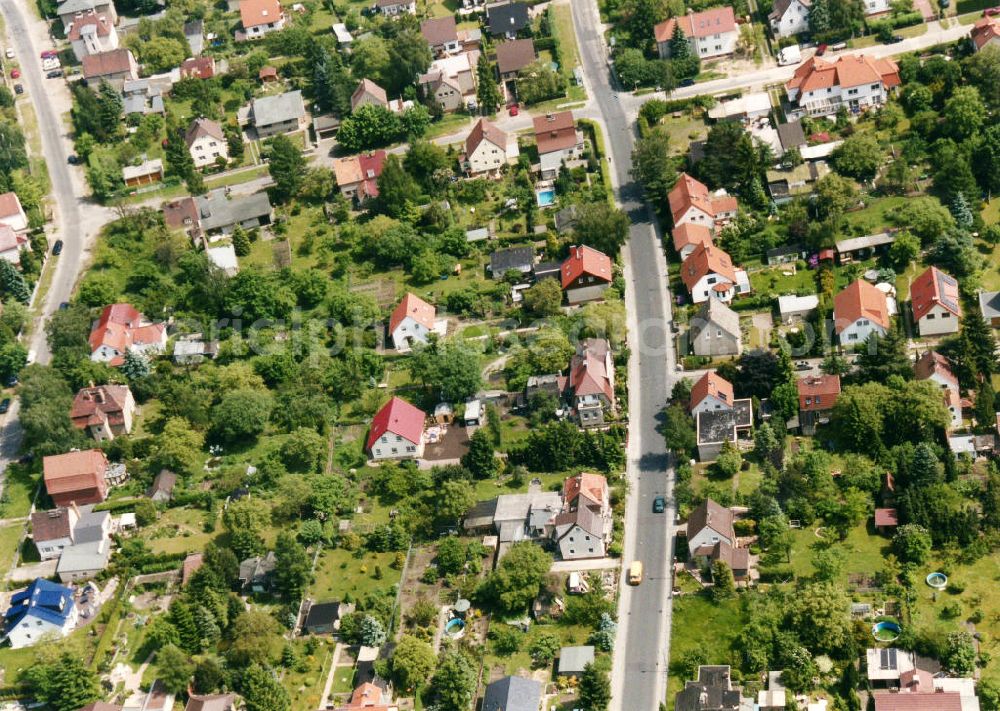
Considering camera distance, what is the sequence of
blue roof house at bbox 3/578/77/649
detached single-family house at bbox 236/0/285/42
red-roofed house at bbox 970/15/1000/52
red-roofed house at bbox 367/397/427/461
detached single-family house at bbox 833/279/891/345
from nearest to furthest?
blue roof house at bbox 3/578/77/649
red-roofed house at bbox 367/397/427/461
detached single-family house at bbox 833/279/891/345
red-roofed house at bbox 970/15/1000/52
detached single-family house at bbox 236/0/285/42

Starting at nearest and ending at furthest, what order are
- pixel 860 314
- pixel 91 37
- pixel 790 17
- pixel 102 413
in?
pixel 860 314, pixel 102 413, pixel 790 17, pixel 91 37

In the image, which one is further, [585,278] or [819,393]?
[585,278]

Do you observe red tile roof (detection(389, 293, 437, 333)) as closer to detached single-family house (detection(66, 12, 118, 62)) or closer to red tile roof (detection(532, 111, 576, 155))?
red tile roof (detection(532, 111, 576, 155))

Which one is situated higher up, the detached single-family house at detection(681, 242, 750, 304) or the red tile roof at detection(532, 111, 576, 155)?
the red tile roof at detection(532, 111, 576, 155)

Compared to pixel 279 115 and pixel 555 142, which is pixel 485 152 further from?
pixel 279 115

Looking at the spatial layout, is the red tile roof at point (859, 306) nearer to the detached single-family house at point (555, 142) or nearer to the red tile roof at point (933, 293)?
the red tile roof at point (933, 293)

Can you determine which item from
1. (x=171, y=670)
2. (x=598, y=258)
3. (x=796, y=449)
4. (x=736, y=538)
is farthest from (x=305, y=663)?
(x=598, y=258)

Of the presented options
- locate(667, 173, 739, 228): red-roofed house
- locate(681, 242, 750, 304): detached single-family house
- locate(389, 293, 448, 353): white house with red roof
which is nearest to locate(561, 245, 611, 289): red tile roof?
locate(681, 242, 750, 304): detached single-family house

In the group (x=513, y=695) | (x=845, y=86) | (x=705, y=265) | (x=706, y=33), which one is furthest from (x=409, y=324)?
(x=706, y=33)
